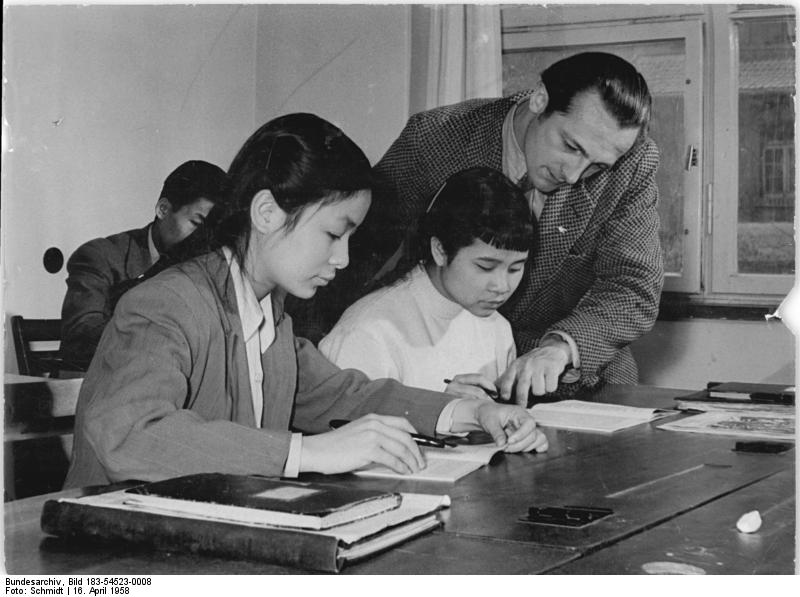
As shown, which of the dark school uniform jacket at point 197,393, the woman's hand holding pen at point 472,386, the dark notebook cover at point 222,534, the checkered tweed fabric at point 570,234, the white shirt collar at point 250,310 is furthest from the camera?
the checkered tweed fabric at point 570,234

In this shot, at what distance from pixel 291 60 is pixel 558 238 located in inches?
29.5

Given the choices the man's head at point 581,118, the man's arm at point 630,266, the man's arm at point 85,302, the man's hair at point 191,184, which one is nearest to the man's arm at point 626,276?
the man's arm at point 630,266

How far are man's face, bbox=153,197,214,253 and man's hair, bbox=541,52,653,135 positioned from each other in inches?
31.8

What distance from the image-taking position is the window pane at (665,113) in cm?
220

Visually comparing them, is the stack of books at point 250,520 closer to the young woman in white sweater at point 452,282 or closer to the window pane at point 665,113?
the young woman in white sweater at point 452,282

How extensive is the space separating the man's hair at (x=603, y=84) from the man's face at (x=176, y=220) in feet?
2.65

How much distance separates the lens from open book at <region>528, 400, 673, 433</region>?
160 centimetres

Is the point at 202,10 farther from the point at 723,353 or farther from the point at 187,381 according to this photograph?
the point at 723,353

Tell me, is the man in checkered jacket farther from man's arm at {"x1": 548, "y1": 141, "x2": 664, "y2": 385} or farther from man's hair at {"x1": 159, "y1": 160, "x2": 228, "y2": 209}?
man's hair at {"x1": 159, "y1": 160, "x2": 228, "y2": 209}

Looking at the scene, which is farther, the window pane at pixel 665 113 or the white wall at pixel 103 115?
the window pane at pixel 665 113

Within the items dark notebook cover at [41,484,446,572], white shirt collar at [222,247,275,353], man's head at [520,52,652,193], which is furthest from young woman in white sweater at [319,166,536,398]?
dark notebook cover at [41,484,446,572]

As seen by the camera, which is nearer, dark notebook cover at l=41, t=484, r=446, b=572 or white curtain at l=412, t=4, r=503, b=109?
dark notebook cover at l=41, t=484, r=446, b=572

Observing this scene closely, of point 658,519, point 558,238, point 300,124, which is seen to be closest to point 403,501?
point 658,519

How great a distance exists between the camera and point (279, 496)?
85cm
